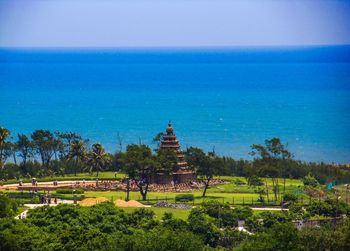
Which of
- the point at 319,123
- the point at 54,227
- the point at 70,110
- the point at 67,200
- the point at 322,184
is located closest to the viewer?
the point at 54,227

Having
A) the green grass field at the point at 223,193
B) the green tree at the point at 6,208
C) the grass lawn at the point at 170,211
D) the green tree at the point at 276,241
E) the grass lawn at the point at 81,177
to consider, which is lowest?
the green tree at the point at 276,241

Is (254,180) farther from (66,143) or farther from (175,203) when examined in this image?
(66,143)

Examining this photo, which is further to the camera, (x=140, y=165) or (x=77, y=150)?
(x=77, y=150)

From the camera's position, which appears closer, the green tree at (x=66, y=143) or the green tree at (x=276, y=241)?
the green tree at (x=276, y=241)

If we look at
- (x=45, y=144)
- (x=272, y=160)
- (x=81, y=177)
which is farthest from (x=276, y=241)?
(x=45, y=144)

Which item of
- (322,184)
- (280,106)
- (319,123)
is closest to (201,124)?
(319,123)

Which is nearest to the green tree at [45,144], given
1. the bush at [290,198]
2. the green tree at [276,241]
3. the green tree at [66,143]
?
the green tree at [66,143]

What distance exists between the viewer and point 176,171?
82625 millimetres

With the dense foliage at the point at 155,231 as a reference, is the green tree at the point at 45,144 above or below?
above

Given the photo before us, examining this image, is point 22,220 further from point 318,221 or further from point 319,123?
point 319,123

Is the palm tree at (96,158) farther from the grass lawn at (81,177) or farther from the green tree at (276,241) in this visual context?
the green tree at (276,241)

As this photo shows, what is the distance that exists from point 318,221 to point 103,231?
42.3ft

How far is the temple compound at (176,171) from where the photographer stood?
81.8m

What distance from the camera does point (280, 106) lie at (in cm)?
17138
